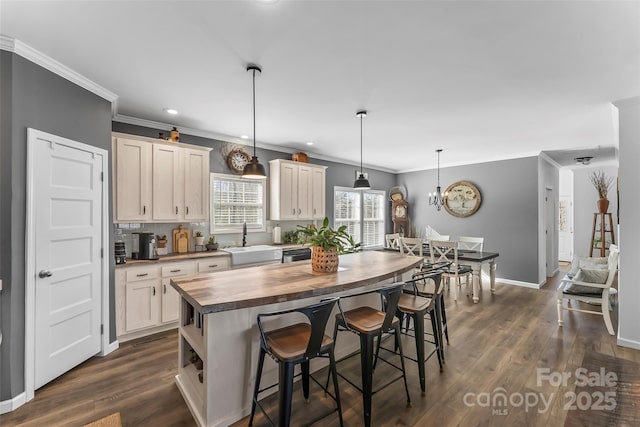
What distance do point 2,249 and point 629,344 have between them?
5.81 m

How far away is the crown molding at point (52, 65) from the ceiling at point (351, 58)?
64 mm

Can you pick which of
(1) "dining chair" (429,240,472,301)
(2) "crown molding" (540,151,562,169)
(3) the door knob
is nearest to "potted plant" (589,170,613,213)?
(2) "crown molding" (540,151,562,169)

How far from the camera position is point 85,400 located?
2244 mm

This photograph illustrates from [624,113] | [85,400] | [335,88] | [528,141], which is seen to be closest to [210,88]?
[335,88]

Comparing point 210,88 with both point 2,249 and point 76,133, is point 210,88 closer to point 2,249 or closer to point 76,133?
point 76,133

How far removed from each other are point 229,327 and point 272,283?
435 millimetres

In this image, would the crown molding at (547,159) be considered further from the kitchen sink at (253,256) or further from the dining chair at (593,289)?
the kitchen sink at (253,256)

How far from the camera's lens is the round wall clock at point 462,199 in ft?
20.7

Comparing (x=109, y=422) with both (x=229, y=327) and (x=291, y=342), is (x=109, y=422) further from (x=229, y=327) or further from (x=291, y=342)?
(x=291, y=342)

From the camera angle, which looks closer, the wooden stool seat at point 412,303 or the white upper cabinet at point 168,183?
the wooden stool seat at point 412,303

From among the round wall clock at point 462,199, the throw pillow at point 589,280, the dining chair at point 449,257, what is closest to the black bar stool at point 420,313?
the dining chair at point 449,257

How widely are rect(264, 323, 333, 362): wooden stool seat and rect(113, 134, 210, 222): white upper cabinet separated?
2.44m

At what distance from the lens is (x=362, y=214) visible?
6906mm

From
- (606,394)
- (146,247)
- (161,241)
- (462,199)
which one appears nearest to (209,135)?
(161,241)
